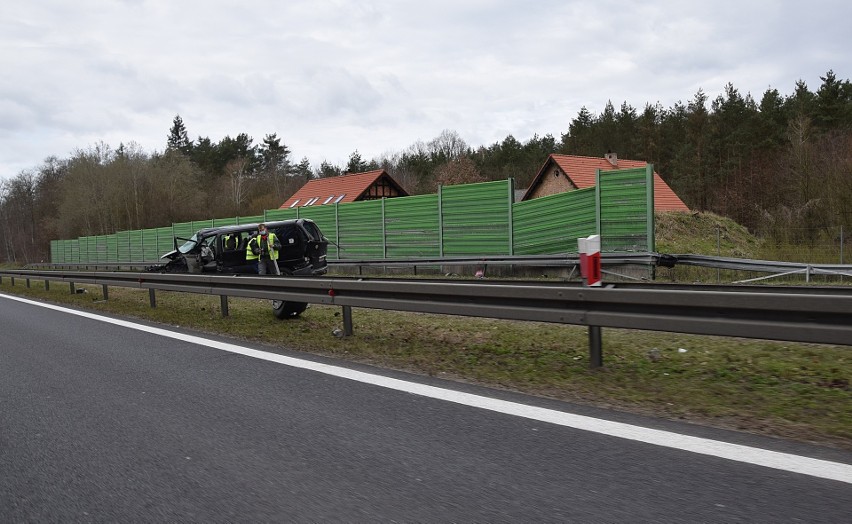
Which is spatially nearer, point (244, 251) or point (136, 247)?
point (244, 251)

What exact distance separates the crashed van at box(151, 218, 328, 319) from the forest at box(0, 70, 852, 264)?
46.6 ft

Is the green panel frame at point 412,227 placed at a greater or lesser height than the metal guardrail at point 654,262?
greater

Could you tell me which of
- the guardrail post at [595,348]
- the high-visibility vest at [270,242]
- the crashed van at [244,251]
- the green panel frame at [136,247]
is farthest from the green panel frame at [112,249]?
the guardrail post at [595,348]

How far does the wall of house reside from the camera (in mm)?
44312

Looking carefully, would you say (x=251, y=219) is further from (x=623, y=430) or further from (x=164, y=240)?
(x=623, y=430)

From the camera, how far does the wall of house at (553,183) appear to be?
44312 mm

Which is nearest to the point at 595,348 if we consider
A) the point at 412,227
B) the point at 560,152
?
the point at 412,227

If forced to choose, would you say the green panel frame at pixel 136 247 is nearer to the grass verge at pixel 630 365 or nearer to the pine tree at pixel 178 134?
the grass verge at pixel 630 365

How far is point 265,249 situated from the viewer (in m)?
14.7

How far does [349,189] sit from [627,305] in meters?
53.3

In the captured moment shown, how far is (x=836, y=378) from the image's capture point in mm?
4812

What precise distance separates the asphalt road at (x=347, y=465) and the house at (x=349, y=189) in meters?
50.5

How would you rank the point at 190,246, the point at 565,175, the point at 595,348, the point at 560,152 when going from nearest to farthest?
1. the point at 595,348
2. the point at 190,246
3. the point at 565,175
4. the point at 560,152

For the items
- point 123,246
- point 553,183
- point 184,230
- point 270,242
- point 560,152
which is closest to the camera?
point 270,242
